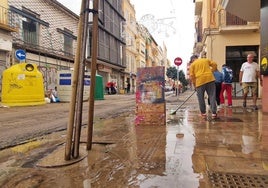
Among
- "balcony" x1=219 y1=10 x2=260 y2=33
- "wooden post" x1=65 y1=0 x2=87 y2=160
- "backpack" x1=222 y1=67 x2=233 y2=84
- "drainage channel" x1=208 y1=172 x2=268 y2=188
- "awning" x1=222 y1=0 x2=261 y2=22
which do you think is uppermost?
"balcony" x1=219 y1=10 x2=260 y2=33

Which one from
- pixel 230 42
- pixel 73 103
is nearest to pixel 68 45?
pixel 230 42

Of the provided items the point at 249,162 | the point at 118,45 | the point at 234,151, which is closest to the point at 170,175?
the point at 249,162

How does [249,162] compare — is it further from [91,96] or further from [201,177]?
[91,96]

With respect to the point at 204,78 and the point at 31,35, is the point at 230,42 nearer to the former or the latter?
the point at 204,78

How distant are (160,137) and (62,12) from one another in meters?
27.4

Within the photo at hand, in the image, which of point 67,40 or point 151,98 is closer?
point 151,98

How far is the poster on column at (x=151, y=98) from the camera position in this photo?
699 centimetres

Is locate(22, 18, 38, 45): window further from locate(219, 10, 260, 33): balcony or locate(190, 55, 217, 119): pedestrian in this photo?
locate(190, 55, 217, 119): pedestrian

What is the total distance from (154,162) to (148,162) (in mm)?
70

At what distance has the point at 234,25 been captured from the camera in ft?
63.9

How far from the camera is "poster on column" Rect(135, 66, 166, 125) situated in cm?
699

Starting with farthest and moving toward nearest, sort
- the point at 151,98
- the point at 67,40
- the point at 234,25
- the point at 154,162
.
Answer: the point at 67,40, the point at 234,25, the point at 151,98, the point at 154,162

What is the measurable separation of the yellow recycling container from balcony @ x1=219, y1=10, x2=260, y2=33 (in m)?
11.3

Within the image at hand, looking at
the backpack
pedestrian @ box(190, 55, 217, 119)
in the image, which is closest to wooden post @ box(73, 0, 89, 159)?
pedestrian @ box(190, 55, 217, 119)
